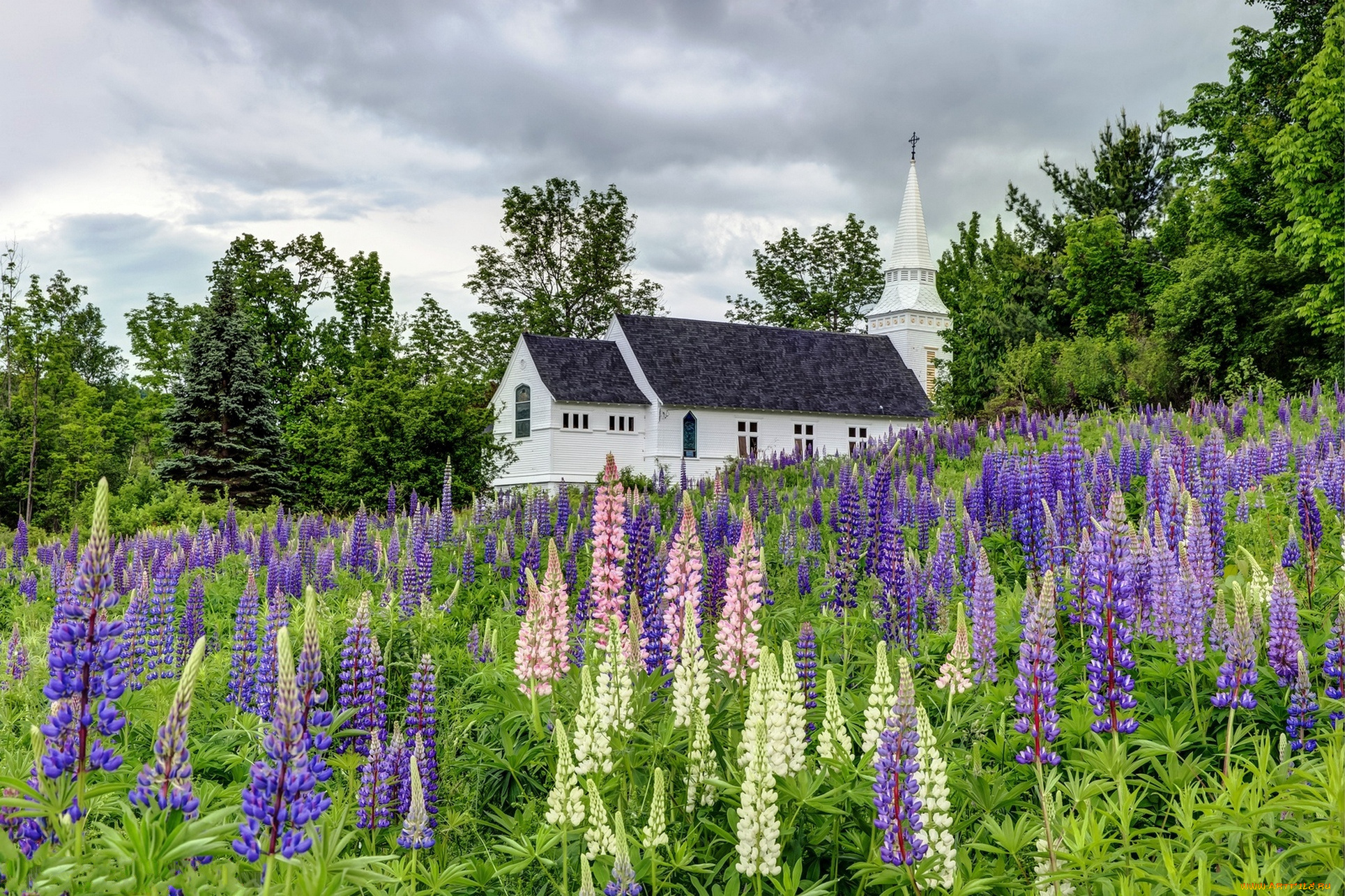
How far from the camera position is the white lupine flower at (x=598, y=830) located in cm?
307

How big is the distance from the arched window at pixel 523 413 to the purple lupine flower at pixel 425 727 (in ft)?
132

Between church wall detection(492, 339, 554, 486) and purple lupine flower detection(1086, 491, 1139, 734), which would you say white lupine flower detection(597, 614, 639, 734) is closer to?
purple lupine flower detection(1086, 491, 1139, 734)

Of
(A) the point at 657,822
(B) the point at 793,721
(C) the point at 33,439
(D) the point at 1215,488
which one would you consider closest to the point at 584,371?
(C) the point at 33,439

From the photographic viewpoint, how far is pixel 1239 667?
151 inches

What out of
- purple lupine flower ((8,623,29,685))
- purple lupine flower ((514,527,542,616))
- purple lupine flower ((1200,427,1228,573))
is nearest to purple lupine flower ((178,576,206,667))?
purple lupine flower ((8,623,29,685))

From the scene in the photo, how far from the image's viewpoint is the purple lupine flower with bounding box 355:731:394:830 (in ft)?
12.3

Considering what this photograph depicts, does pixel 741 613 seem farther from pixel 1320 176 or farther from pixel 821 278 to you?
pixel 821 278

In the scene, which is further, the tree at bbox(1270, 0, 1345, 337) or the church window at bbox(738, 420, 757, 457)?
the church window at bbox(738, 420, 757, 457)

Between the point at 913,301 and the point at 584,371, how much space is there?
21285 millimetres

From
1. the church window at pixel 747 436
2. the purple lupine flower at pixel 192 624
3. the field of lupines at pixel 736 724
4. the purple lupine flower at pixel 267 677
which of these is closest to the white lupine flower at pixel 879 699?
the field of lupines at pixel 736 724

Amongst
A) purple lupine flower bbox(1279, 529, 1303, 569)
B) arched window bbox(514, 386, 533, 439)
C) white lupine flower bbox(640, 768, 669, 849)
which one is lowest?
white lupine flower bbox(640, 768, 669, 849)

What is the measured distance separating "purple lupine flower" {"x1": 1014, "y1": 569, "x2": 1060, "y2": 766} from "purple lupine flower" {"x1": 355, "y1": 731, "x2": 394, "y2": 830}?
245 centimetres

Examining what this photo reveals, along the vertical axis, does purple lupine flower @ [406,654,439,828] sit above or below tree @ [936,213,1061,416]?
below

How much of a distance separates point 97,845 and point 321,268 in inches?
1910
